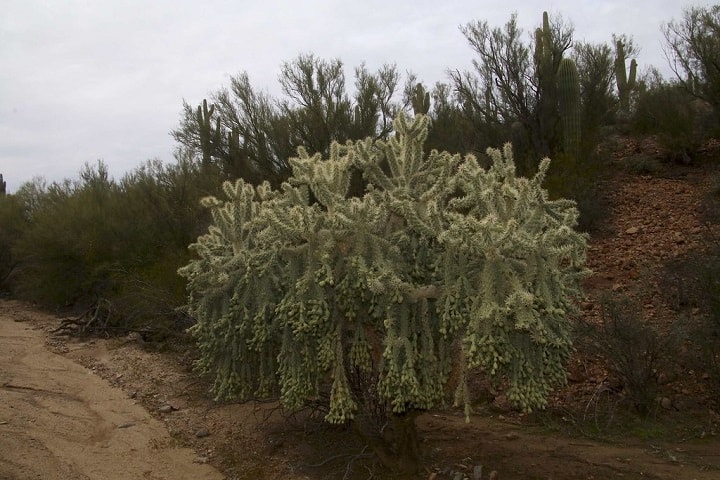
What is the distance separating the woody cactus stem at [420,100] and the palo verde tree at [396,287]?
1443 cm

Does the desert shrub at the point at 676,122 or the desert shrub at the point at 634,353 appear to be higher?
the desert shrub at the point at 676,122

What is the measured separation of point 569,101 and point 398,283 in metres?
14.4

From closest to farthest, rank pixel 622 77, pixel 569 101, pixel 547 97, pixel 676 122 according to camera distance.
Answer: pixel 676 122, pixel 569 101, pixel 547 97, pixel 622 77

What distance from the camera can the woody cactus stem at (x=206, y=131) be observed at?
2094 centimetres

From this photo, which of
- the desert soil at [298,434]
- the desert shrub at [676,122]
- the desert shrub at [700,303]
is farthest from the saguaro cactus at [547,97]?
the desert shrub at [700,303]

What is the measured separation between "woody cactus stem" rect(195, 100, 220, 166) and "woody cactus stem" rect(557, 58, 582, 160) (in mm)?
10347

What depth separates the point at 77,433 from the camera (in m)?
8.31

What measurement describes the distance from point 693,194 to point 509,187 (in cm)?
1170

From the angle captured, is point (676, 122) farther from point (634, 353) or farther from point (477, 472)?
point (477, 472)

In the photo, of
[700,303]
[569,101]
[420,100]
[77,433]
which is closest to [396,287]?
[77,433]

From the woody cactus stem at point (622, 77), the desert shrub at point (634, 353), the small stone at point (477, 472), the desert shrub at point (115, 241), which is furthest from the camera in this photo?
the woody cactus stem at point (622, 77)

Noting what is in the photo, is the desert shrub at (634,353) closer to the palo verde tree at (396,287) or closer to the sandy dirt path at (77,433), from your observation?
the palo verde tree at (396,287)

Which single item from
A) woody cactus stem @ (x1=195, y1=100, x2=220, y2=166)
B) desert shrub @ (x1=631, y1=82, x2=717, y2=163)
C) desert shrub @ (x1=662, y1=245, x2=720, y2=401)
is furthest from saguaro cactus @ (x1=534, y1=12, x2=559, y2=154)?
woody cactus stem @ (x1=195, y1=100, x2=220, y2=166)

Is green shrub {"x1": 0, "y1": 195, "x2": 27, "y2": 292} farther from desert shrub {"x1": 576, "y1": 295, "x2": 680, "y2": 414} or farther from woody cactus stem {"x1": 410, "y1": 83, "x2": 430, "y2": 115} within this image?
desert shrub {"x1": 576, "y1": 295, "x2": 680, "y2": 414}
